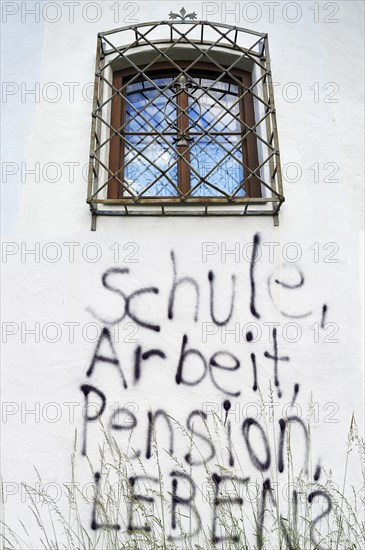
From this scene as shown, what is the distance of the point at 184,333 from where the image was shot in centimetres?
380

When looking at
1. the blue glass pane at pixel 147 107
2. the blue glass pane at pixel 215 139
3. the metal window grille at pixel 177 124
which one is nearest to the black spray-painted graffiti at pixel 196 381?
the metal window grille at pixel 177 124

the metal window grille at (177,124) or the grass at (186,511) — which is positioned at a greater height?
the metal window grille at (177,124)

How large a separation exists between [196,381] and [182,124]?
6.58 feet

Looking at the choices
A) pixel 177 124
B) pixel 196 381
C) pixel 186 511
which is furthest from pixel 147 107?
pixel 186 511

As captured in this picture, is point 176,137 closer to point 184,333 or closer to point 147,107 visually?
point 147,107

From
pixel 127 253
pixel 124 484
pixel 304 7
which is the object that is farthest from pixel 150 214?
pixel 304 7

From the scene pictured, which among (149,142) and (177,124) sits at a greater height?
(177,124)

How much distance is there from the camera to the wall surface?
359 centimetres

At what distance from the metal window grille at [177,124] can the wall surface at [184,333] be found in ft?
0.38

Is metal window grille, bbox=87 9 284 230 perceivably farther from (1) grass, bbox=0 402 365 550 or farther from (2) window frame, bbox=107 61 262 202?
(1) grass, bbox=0 402 365 550

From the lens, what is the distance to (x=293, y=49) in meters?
4.61

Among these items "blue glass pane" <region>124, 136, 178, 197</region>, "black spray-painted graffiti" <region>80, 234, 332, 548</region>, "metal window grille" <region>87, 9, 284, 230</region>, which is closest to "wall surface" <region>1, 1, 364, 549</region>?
"black spray-painted graffiti" <region>80, 234, 332, 548</region>

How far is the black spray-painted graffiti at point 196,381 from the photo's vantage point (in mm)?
3561

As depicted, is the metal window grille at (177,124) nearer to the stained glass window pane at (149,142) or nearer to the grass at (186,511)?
the stained glass window pane at (149,142)
